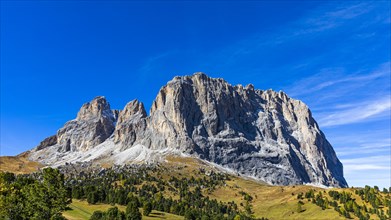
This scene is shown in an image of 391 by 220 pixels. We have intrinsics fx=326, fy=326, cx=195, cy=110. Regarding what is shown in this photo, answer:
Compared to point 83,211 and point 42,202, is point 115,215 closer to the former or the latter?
point 83,211

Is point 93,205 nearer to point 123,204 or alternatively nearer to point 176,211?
point 123,204

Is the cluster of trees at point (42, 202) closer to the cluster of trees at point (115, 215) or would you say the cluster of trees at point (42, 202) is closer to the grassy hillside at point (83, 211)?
the grassy hillside at point (83, 211)

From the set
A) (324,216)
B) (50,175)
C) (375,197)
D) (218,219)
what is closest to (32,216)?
(50,175)

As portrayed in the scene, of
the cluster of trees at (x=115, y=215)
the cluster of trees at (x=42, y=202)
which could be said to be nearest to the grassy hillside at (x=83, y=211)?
the cluster of trees at (x=115, y=215)

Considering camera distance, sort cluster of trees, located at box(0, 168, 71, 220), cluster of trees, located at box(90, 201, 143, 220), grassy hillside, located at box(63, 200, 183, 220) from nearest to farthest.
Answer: cluster of trees, located at box(0, 168, 71, 220)
cluster of trees, located at box(90, 201, 143, 220)
grassy hillside, located at box(63, 200, 183, 220)

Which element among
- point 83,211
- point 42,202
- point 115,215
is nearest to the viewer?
point 42,202

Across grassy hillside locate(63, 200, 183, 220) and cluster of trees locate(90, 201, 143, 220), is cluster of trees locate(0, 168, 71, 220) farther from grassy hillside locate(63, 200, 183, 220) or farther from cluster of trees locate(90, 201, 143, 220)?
cluster of trees locate(90, 201, 143, 220)

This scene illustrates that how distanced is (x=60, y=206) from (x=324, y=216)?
161536 millimetres

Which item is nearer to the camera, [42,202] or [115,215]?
[42,202]

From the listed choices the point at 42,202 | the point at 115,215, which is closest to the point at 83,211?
the point at 115,215

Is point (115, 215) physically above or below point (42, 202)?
below

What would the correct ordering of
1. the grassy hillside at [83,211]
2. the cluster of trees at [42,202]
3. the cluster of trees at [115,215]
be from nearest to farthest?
the cluster of trees at [42,202] < the cluster of trees at [115,215] < the grassy hillside at [83,211]

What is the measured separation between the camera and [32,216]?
83.0m

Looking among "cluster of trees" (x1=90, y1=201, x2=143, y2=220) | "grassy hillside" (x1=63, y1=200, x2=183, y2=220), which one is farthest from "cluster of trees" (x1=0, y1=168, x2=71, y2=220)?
"cluster of trees" (x1=90, y1=201, x2=143, y2=220)
